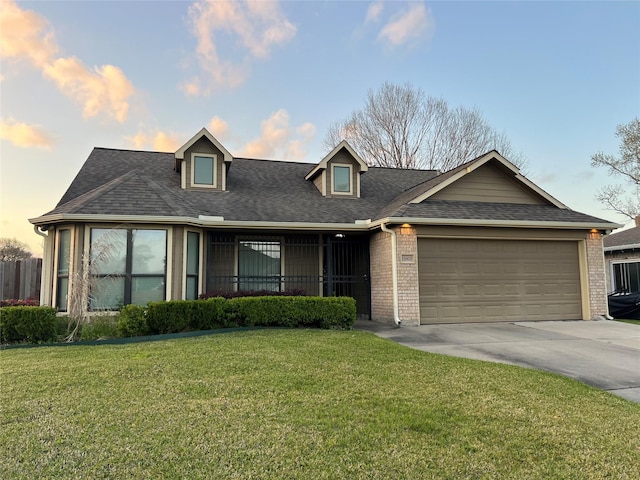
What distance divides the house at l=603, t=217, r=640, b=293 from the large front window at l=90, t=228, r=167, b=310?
15829 millimetres

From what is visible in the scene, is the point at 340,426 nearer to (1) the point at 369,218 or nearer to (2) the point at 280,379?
(2) the point at 280,379

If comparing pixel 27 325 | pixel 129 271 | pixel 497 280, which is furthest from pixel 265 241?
pixel 497 280

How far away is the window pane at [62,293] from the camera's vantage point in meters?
9.76

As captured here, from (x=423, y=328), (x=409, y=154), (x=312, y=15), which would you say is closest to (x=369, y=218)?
(x=423, y=328)

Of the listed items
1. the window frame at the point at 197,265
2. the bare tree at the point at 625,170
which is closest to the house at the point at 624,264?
the bare tree at the point at 625,170

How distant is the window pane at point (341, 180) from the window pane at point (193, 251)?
16.6 ft

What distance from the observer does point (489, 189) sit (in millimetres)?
12203

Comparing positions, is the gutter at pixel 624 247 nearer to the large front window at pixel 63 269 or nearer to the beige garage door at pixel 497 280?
the beige garage door at pixel 497 280

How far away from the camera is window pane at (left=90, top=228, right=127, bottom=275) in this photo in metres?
9.49

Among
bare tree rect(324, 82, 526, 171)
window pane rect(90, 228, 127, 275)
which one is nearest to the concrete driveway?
window pane rect(90, 228, 127, 275)

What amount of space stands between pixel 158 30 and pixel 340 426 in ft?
39.0

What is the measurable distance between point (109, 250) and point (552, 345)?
9.72 m

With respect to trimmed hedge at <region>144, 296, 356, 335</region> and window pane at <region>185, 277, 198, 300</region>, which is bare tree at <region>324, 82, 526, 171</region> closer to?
window pane at <region>185, 277, 198, 300</region>

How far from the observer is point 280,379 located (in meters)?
5.07
